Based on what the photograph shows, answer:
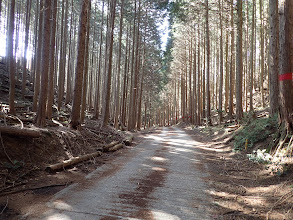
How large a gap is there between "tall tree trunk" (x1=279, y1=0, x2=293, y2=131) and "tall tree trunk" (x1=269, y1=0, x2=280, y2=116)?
249 centimetres

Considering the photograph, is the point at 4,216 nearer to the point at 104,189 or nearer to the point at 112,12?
the point at 104,189

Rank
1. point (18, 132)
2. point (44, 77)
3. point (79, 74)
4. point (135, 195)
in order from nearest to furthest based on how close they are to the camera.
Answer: point (135, 195) → point (18, 132) → point (44, 77) → point (79, 74)

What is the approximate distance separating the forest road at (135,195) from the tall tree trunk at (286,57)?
3.39 m

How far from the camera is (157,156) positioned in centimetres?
946

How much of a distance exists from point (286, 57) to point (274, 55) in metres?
2.80

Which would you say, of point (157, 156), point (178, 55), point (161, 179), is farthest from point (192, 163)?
point (178, 55)

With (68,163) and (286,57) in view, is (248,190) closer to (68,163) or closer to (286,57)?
(286,57)

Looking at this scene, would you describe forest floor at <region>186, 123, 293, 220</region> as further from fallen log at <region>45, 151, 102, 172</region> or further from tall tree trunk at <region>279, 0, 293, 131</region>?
fallen log at <region>45, 151, 102, 172</region>

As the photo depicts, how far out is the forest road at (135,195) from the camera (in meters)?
3.92

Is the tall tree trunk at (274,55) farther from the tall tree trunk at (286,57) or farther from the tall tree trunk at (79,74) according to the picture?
the tall tree trunk at (79,74)

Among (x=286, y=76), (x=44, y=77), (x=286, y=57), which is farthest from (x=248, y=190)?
(x=44, y=77)

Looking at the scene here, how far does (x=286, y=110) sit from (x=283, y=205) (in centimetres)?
365

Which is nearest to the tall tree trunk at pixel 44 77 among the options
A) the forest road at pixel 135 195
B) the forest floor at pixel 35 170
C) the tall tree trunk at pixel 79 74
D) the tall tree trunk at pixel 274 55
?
the forest floor at pixel 35 170

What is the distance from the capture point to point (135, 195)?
4.83 metres
